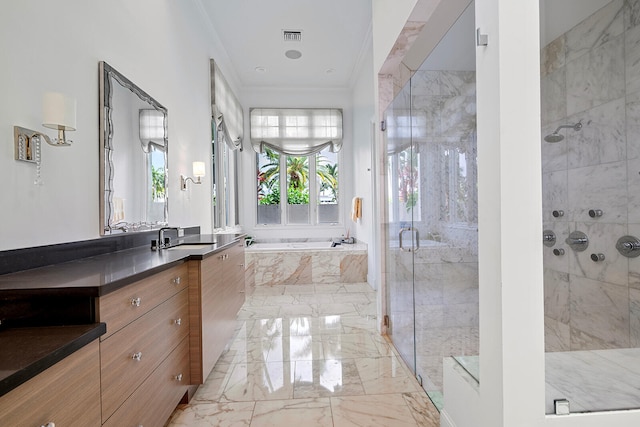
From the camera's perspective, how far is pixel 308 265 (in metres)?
4.72

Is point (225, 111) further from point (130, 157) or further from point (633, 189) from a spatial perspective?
point (633, 189)

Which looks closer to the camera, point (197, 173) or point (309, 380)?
point (309, 380)

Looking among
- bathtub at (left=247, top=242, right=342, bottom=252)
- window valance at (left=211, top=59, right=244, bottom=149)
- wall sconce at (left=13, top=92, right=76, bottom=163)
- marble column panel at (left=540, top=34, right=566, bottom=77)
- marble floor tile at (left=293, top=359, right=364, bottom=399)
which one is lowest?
marble floor tile at (left=293, top=359, right=364, bottom=399)

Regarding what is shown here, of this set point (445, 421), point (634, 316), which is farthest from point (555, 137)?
point (445, 421)

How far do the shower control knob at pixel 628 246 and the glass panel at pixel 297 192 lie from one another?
431 centimetres

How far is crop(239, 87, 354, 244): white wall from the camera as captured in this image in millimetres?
5562

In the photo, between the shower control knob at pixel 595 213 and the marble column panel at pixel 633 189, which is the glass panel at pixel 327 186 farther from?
the marble column panel at pixel 633 189

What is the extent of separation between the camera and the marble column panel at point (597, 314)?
1879 mm

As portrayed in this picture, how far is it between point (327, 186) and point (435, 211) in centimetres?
369

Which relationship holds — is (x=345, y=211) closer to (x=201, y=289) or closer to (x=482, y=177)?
(x=201, y=289)

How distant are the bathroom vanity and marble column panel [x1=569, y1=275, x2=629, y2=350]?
2.28 metres

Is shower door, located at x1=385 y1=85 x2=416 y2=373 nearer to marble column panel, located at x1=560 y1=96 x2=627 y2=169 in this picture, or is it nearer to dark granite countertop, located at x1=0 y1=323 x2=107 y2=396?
marble column panel, located at x1=560 y1=96 x2=627 y2=169

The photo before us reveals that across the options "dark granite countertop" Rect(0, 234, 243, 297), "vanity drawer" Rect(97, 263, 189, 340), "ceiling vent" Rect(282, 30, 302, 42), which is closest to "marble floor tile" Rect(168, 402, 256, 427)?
"vanity drawer" Rect(97, 263, 189, 340)

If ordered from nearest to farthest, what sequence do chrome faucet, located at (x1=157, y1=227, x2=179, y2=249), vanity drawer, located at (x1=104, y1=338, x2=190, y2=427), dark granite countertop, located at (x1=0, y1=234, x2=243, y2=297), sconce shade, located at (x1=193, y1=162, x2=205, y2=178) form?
dark granite countertop, located at (x1=0, y1=234, x2=243, y2=297), vanity drawer, located at (x1=104, y1=338, x2=190, y2=427), chrome faucet, located at (x1=157, y1=227, x2=179, y2=249), sconce shade, located at (x1=193, y1=162, x2=205, y2=178)
